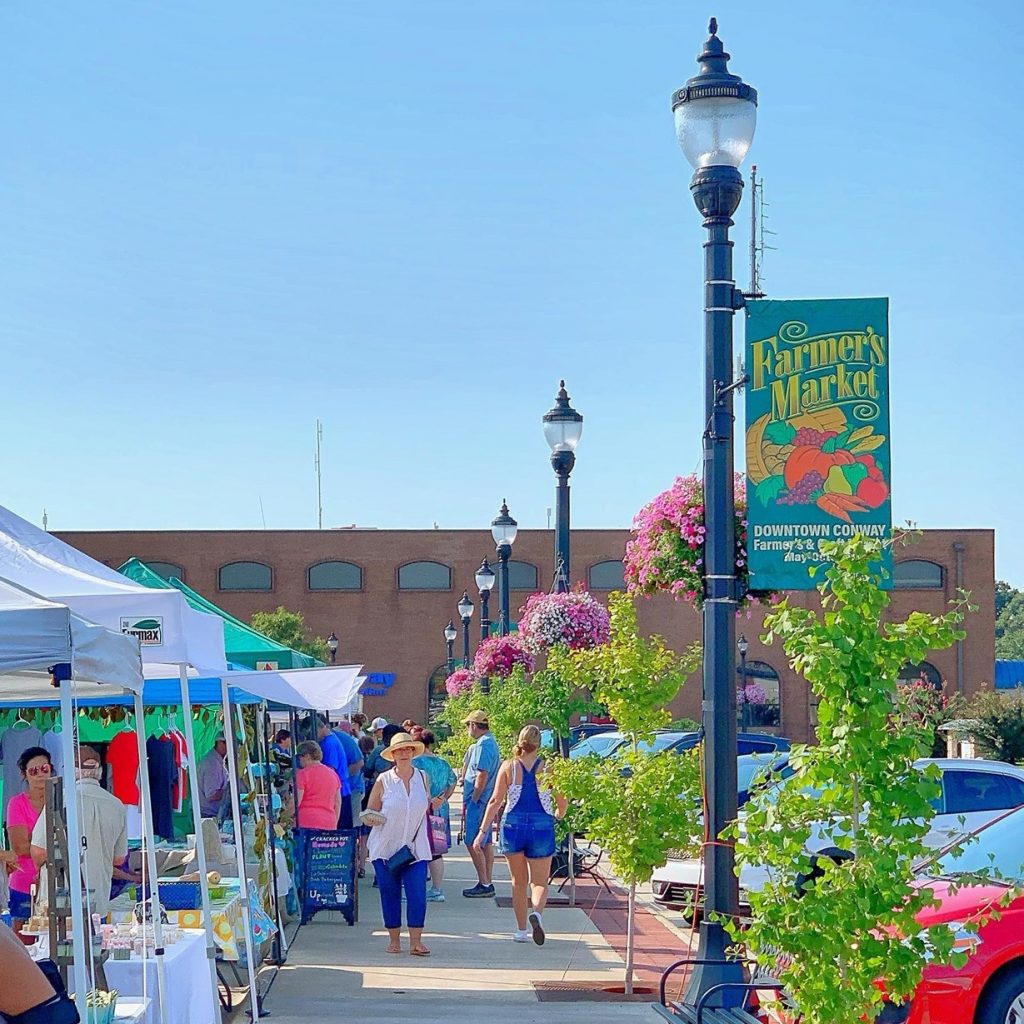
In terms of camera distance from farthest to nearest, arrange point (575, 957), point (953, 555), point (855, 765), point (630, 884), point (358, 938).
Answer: point (953, 555), point (358, 938), point (575, 957), point (630, 884), point (855, 765)

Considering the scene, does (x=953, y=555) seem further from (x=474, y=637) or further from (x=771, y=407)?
(x=771, y=407)

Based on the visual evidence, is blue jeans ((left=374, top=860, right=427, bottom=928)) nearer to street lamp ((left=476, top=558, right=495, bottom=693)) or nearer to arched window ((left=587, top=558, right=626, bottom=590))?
street lamp ((left=476, top=558, right=495, bottom=693))

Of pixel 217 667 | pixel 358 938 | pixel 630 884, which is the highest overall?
pixel 217 667

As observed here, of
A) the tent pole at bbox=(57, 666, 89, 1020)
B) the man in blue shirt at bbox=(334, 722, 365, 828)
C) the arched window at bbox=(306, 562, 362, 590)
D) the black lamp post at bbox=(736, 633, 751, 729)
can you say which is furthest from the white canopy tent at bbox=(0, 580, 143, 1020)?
the arched window at bbox=(306, 562, 362, 590)

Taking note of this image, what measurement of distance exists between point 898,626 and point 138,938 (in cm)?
466

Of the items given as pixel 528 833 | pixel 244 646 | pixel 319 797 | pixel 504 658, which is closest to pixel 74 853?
pixel 528 833

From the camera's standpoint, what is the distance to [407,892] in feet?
43.2

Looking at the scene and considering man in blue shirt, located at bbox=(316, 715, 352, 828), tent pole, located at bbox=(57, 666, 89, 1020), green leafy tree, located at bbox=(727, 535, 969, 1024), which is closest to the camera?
green leafy tree, located at bbox=(727, 535, 969, 1024)

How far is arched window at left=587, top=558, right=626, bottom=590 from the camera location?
2381 inches

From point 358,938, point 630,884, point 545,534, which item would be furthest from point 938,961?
point 545,534

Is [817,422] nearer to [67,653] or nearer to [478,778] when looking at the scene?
[67,653]

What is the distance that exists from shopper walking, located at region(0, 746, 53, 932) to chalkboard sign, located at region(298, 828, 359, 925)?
4.57 m

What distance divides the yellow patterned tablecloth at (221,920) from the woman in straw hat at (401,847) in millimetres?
2194

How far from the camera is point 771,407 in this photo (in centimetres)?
902
